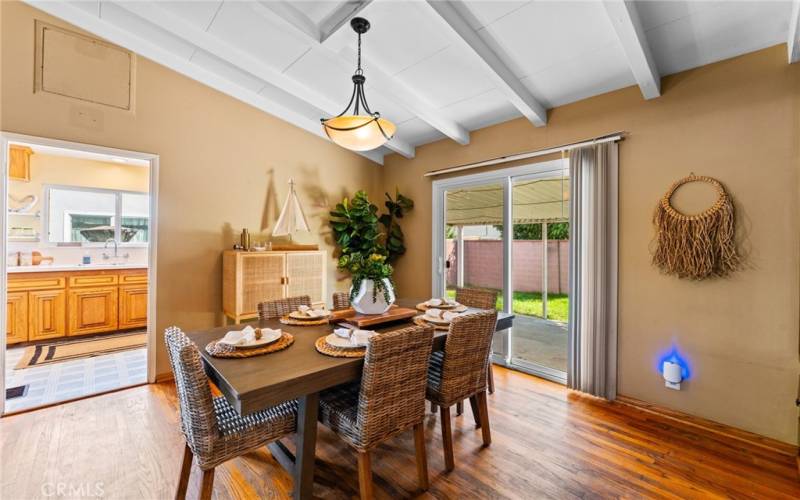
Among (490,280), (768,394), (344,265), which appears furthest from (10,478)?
A: (768,394)

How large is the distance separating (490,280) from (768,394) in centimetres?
223

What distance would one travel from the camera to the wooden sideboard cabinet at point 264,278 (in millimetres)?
3293

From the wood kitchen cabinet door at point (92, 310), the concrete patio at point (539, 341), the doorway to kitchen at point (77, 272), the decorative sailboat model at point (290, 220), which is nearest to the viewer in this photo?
the doorway to kitchen at point (77, 272)

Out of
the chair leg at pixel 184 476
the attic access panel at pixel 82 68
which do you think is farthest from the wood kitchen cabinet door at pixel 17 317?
the chair leg at pixel 184 476

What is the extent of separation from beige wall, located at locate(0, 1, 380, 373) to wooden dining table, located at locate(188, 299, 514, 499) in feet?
5.65

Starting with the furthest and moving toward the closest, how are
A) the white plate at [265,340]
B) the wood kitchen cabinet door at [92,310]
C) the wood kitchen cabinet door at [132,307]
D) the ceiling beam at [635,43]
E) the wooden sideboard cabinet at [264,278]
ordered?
the wood kitchen cabinet door at [132,307] → the wood kitchen cabinet door at [92,310] → the wooden sideboard cabinet at [264,278] → the ceiling beam at [635,43] → the white plate at [265,340]

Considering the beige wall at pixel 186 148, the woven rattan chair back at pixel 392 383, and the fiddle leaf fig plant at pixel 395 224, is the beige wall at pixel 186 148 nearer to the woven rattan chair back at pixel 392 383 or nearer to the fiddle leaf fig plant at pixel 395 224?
the fiddle leaf fig plant at pixel 395 224

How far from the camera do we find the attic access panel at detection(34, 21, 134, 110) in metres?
2.68

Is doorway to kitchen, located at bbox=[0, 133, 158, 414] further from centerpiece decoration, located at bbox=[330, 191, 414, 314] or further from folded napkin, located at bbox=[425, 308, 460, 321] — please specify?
folded napkin, located at bbox=[425, 308, 460, 321]

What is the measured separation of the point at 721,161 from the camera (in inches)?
94.0

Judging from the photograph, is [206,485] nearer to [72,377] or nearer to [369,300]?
[369,300]

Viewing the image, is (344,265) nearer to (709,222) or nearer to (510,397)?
(510,397)

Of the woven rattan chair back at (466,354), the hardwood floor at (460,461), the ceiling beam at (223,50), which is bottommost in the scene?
the hardwood floor at (460,461)

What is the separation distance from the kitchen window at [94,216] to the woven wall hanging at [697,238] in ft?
21.6
